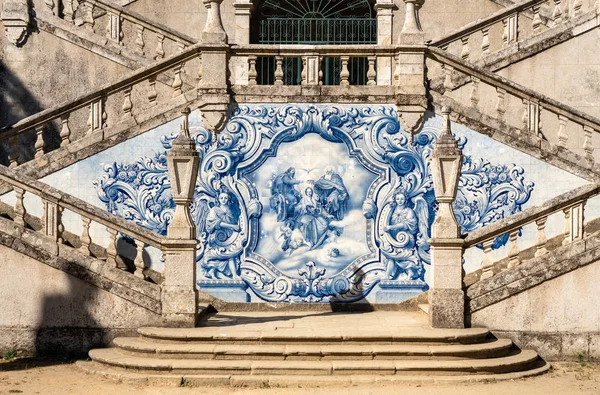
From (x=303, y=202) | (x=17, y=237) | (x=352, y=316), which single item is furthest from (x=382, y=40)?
(x=17, y=237)

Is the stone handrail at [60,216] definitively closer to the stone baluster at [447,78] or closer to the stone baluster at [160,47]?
the stone baluster at [160,47]

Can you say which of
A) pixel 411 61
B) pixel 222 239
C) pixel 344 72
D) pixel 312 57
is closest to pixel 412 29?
pixel 411 61

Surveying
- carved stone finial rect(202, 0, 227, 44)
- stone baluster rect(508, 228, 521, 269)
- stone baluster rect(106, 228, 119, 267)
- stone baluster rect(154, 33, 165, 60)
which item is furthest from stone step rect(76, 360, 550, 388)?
stone baluster rect(154, 33, 165, 60)

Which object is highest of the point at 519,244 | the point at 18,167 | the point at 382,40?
the point at 382,40

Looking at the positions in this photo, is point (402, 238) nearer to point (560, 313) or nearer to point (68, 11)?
point (560, 313)

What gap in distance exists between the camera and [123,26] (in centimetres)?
1922

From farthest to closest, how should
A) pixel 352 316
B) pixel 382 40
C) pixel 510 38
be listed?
pixel 382 40 → pixel 510 38 → pixel 352 316

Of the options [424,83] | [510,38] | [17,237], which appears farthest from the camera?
[510,38]

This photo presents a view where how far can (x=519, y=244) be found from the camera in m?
15.6

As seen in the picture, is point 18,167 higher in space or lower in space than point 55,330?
higher

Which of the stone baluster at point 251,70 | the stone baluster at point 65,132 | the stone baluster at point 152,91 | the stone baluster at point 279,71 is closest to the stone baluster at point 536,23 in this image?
the stone baluster at point 279,71

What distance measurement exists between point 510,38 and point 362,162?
445cm

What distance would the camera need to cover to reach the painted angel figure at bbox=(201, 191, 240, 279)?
1554 centimetres

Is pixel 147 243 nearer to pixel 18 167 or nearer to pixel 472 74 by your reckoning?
pixel 18 167
